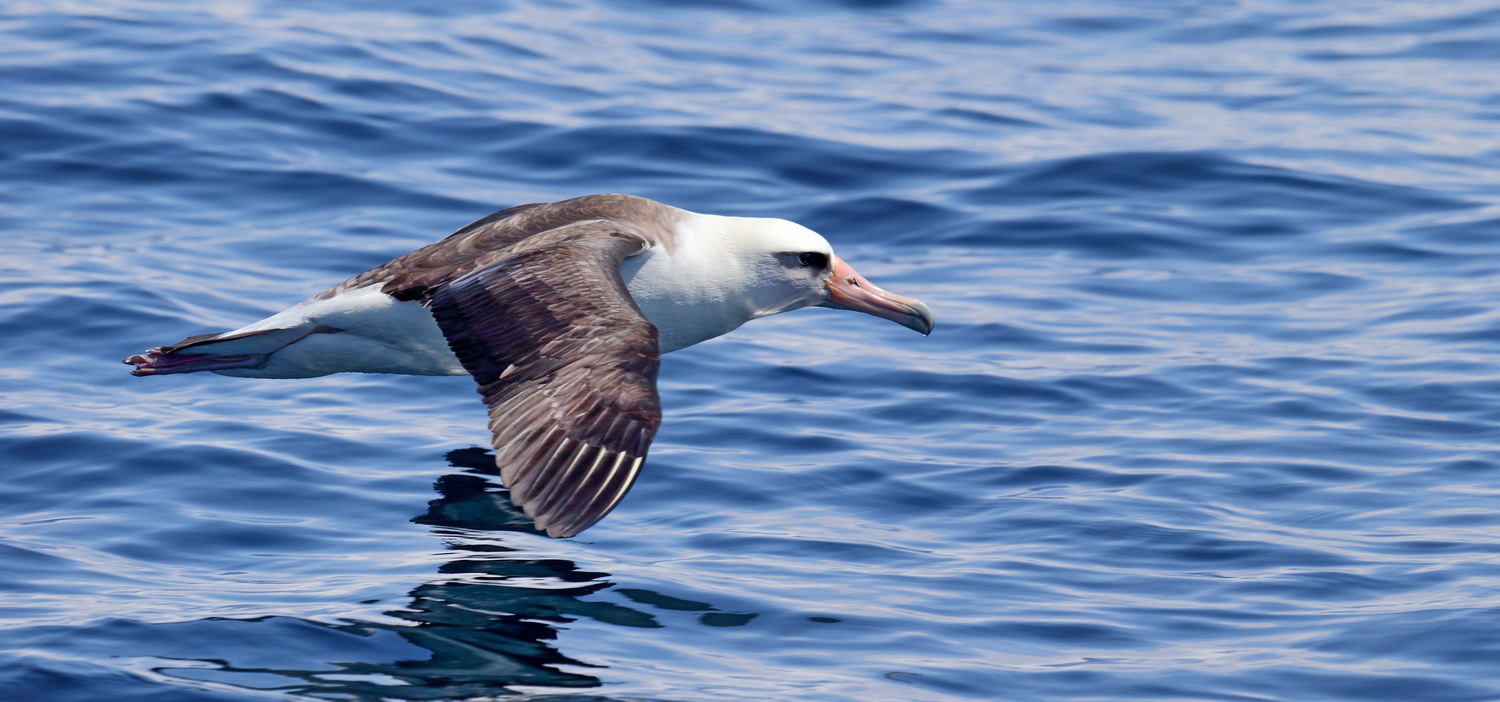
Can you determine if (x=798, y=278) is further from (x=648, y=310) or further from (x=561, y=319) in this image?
(x=561, y=319)

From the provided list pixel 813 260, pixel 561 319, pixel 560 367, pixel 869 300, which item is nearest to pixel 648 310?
pixel 813 260

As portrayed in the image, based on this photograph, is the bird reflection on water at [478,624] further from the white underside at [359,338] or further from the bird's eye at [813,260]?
the bird's eye at [813,260]

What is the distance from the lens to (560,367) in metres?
6.57

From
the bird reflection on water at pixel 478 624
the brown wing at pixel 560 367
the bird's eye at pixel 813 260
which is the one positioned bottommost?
the bird reflection on water at pixel 478 624

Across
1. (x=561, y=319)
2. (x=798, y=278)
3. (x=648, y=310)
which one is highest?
(x=798, y=278)

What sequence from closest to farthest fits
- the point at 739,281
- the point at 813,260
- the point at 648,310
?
the point at 648,310 < the point at 739,281 < the point at 813,260

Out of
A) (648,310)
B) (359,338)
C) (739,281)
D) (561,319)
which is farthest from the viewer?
(739,281)

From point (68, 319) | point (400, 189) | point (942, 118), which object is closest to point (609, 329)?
point (68, 319)

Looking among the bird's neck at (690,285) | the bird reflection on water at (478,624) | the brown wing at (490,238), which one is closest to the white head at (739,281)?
the bird's neck at (690,285)

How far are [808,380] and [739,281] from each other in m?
1.44

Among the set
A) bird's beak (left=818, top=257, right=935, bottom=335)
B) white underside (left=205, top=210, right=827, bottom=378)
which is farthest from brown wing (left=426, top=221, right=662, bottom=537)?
bird's beak (left=818, top=257, right=935, bottom=335)

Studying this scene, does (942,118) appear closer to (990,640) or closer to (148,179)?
(148,179)

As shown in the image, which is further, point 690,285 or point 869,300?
point 869,300

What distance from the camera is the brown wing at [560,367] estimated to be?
238 inches
